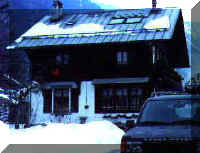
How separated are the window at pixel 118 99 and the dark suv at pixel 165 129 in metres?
15.5

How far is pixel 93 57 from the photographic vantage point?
24.5 metres

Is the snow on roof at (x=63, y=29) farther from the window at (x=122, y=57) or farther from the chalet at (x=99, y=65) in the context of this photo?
the window at (x=122, y=57)

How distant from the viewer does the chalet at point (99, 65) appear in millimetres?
23234

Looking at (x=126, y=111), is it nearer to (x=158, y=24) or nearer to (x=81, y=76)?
(x=81, y=76)

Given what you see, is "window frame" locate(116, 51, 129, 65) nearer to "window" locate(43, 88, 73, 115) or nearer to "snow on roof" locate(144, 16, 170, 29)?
"snow on roof" locate(144, 16, 170, 29)

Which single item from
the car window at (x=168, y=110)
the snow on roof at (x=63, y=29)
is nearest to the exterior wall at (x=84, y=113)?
the snow on roof at (x=63, y=29)

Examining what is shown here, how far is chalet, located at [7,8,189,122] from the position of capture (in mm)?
23234

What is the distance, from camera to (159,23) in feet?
80.1

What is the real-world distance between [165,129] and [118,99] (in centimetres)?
1727

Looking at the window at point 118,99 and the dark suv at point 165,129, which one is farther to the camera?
the window at point 118,99

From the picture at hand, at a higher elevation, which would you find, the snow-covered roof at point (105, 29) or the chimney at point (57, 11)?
the chimney at point (57, 11)

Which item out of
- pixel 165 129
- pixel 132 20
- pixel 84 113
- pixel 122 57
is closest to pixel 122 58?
pixel 122 57

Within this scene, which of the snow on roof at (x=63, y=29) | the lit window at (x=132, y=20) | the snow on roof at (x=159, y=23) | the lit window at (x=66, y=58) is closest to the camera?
the snow on roof at (x=159, y=23)

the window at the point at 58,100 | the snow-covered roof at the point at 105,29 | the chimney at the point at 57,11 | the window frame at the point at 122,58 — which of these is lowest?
the window at the point at 58,100
